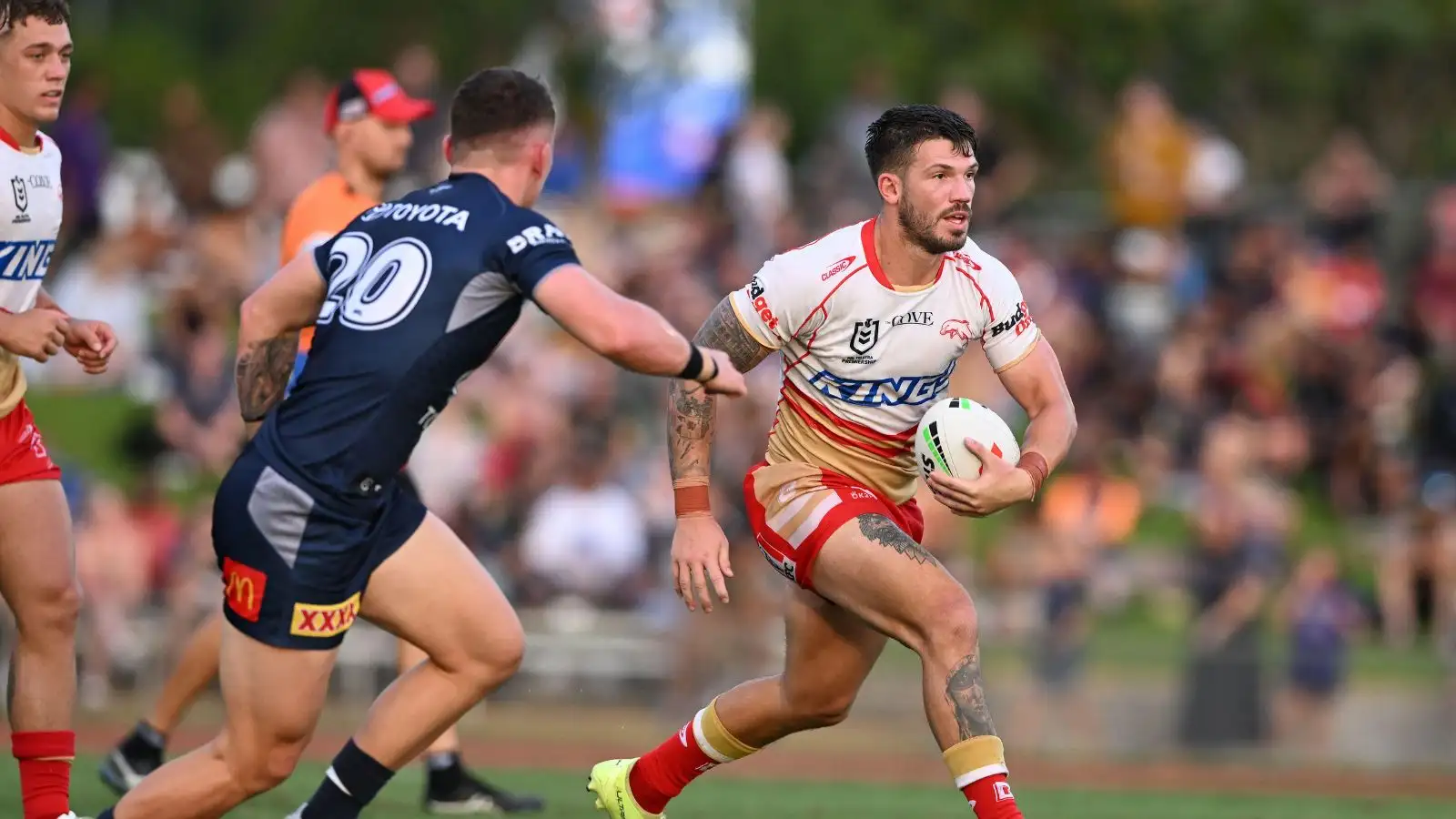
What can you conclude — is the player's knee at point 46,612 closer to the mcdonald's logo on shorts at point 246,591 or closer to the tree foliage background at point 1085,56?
the mcdonald's logo on shorts at point 246,591

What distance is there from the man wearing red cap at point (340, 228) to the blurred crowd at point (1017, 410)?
220 inches

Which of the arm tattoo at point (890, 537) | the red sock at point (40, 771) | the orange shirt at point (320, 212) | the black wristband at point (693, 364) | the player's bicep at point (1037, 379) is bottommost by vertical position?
the red sock at point (40, 771)

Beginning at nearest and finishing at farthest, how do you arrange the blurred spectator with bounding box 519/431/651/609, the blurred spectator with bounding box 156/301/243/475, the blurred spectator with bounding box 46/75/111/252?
the blurred spectator with bounding box 519/431/651/609 → the blurred spectator with bounding box 156/301/243/475 → the blurred spectator with bounding box 46/75/111/252

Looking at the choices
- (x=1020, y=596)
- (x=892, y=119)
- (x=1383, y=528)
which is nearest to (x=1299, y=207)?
(x=1383, y=528)

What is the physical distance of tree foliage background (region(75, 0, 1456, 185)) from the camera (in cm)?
2855

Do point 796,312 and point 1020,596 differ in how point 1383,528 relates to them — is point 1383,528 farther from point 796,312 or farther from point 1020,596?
point 796,312

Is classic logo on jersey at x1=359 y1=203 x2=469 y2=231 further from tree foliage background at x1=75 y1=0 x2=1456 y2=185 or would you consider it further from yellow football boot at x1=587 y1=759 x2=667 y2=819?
tree foliage background at x1=75 y1=0 x2=1456 y2=185

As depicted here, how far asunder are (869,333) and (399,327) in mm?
1726

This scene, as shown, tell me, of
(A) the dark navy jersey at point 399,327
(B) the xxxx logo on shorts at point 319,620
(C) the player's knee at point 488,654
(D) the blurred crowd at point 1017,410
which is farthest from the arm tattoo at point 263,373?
(D) the blurred crowd at point 1017,410

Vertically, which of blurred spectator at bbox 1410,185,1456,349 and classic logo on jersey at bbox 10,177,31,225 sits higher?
blurred spectator at bbox 1410,185,1456,349

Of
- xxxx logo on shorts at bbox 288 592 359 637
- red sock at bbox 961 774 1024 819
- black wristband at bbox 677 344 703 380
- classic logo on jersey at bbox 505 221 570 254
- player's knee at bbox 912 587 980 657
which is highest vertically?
classic logo on jersey at bbox 505 221 570 254

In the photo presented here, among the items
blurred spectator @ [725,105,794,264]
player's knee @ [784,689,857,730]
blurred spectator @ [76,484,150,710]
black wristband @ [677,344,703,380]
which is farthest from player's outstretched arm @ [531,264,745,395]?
blurred spectator @ [725,105,794,264]

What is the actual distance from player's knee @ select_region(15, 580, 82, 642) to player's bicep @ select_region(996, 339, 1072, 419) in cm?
338

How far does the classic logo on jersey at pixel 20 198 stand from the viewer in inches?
278
